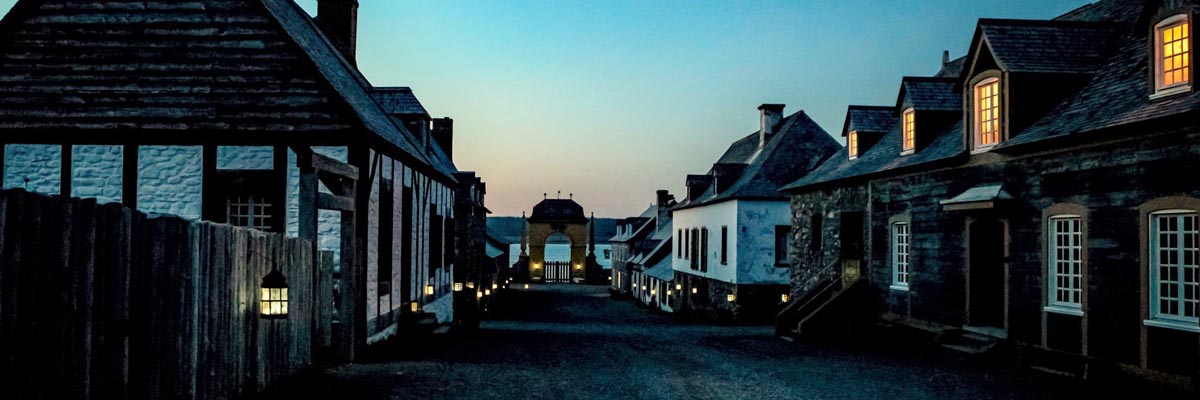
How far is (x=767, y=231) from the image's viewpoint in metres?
30.8

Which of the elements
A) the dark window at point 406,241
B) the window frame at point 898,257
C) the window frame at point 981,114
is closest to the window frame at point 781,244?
the window frame at point 898,257

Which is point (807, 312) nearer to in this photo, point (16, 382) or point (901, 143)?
point (901, 143)

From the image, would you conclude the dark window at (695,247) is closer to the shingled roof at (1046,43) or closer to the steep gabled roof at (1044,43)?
the steep gabled roof at (1044,43)

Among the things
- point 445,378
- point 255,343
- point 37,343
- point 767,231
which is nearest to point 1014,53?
point 445,378

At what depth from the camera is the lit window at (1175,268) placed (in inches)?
431

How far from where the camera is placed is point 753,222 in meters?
30.8

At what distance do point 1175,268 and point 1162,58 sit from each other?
2.74m

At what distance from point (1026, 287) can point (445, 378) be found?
9.35 meters

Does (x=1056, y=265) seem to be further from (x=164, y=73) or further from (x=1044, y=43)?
(x=164, y=73)

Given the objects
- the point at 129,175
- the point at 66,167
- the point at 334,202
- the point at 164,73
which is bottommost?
the point at 334,202

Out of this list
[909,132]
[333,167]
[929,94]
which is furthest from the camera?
[909,132]

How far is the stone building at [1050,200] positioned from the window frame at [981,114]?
0.03 metres

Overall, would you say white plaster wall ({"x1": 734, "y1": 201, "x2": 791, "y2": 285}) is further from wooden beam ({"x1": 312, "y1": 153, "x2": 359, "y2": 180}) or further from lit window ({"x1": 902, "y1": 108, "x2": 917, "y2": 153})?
wooden beam ({"x1": 312, "y1": 153, "x2": 359, "y2": 180})

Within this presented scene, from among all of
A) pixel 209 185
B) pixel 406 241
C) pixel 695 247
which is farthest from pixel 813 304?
pixel 695 247
